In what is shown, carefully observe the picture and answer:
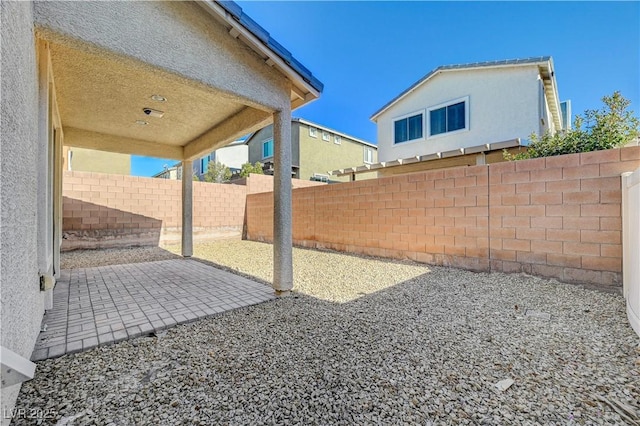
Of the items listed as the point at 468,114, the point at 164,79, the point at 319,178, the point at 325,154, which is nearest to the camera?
the point at 164,79

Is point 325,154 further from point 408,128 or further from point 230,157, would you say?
point 230,157

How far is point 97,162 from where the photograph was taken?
1619 cm

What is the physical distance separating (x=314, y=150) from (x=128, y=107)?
54.8 feet

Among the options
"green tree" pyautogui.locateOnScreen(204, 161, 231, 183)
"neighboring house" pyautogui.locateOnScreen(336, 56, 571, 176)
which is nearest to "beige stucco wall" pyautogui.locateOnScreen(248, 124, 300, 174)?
"green tree" pyautogui.locateOnScreen(204, 161, 231, 183)

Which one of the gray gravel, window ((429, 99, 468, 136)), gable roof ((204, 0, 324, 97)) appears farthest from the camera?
window ((429, 99, 468, 136))

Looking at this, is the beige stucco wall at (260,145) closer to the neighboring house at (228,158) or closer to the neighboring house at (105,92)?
Answer: the neighboring house at (228,158)

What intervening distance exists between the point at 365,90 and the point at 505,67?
10484 mm

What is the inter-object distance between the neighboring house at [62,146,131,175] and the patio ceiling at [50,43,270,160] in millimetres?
10873

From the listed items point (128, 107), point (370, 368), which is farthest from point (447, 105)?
point (370, 368)

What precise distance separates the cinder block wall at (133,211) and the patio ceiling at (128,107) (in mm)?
3391

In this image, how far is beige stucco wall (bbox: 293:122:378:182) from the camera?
2062 centimetres

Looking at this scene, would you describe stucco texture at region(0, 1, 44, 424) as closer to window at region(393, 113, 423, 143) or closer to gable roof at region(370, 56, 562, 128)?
window at region(393, 113, 423, 143)

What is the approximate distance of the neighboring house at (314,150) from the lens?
20.3 meters

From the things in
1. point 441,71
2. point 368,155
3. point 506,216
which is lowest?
point 506,216
